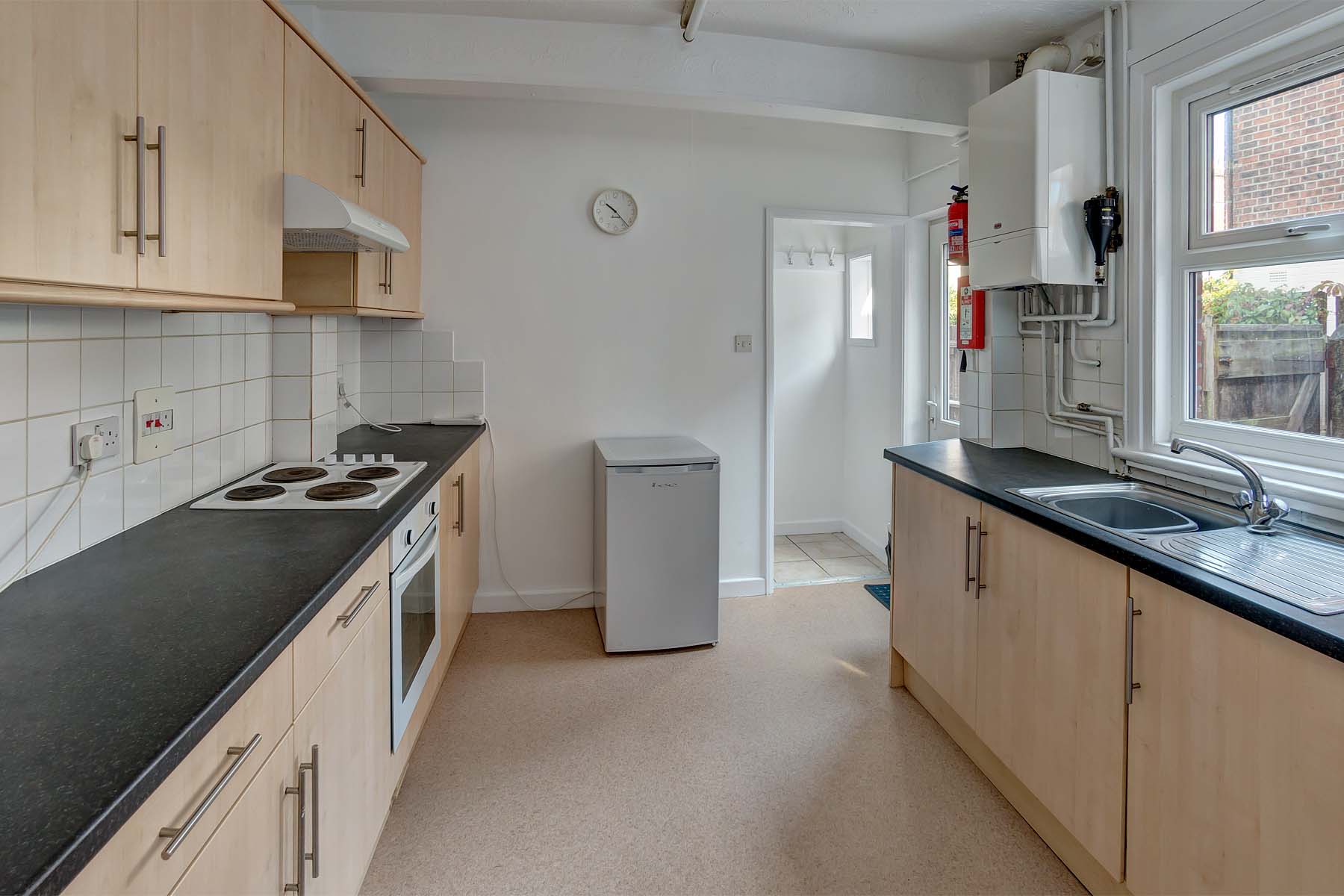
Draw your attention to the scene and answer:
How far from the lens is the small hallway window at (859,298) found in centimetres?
460

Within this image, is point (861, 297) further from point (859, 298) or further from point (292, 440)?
point (292, 440)

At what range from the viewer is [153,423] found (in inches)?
68.5

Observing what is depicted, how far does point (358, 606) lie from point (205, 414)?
89cm

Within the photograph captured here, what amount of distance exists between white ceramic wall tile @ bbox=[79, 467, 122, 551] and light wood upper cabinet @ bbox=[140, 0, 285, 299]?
49cm

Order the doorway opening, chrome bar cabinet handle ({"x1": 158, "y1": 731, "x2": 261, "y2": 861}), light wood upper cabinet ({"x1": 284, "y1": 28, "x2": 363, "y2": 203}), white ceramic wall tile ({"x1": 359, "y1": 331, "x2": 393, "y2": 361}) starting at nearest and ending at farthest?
chrome bar cabinet handle ({"x1": 158, "y1": 731, "x2": 261, "y2": 861})
light wood upper cabinet ({"x1": 284, "y1": 28, "x2": 363, "y2": 203})
white ceramic wall tile ({"x1": 359, "y1": 331, "x2": 393, "y2": 361})
the doorway opening

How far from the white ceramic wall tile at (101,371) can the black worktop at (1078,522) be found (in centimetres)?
217

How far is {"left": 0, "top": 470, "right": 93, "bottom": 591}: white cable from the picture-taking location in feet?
4.29

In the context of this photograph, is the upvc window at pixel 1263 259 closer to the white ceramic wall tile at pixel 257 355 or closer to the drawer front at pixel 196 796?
the drawer front at pixel 196 796

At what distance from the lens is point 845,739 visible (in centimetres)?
245

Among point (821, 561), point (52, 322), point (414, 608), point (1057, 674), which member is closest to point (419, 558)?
point (414, 608)

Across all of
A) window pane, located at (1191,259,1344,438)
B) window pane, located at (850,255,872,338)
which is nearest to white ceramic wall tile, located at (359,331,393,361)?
window pane, located at (850,255,872,338)

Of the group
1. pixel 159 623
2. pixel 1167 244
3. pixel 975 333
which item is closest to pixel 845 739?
pixel 975 333

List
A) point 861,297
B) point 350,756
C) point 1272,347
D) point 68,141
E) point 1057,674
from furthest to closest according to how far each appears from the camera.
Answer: point 861,297 < point 1272,347 < point 1057,674 < point 350,756 < point 68,141

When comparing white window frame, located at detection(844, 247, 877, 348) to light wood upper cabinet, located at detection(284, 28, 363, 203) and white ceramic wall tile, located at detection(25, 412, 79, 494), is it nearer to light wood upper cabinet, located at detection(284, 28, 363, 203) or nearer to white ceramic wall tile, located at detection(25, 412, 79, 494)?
light wood upper cabinet, located at detection(284, 28, 363, 203)
